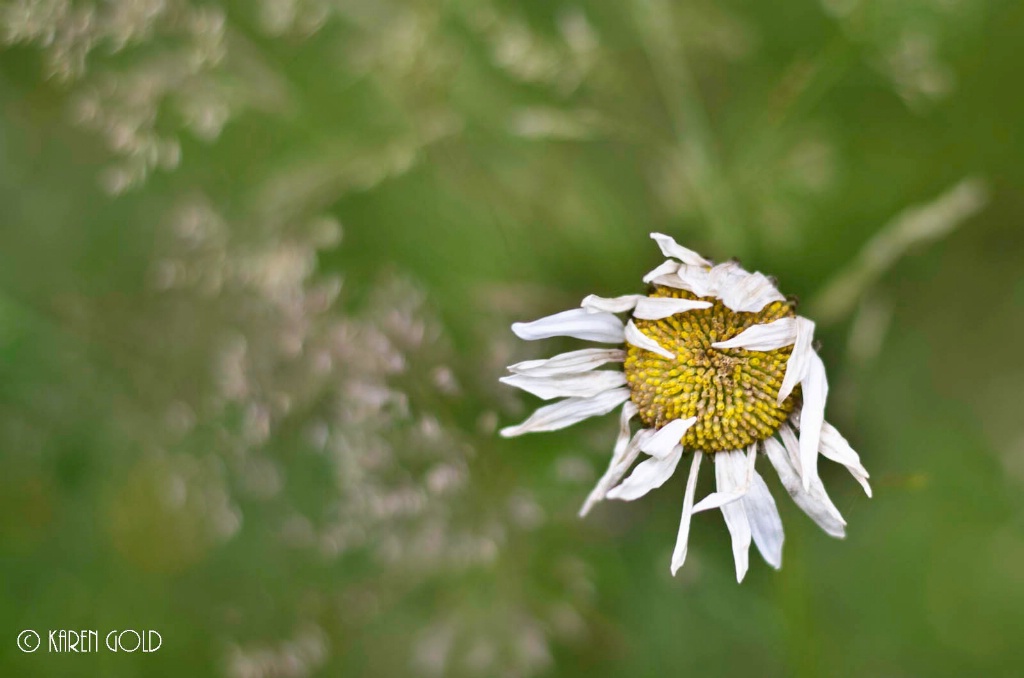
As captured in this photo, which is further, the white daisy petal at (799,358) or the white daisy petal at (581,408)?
the white daisy petal at (581,408)

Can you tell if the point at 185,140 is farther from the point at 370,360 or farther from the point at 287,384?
the point at 370,360

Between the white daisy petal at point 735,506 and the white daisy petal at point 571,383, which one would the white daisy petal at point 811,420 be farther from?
the white daisy petal at point 571,383

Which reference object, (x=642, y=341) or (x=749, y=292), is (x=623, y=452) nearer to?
(x=642, y=341)

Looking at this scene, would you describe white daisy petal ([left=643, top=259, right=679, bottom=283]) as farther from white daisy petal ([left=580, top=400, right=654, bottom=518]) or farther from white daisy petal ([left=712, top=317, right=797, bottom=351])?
white daisy petal ([left=580, top=400, right=654, bottom=518])

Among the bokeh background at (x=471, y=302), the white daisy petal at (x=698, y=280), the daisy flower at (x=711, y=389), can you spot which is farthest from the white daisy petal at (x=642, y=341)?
the bokeh background at (x=471, y=302)

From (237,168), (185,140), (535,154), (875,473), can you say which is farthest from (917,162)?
(185,140)

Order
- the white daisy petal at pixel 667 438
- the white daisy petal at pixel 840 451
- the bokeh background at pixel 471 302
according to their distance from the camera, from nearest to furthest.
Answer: the white daisy petal at pixel 840 451
the white daisy petal at pixel 667 438
the bokeh background at pixel 471 302
